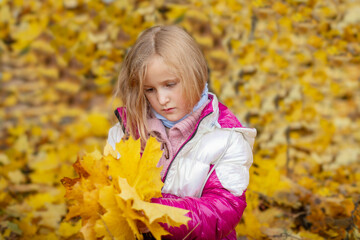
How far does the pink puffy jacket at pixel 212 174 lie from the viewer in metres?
1.14

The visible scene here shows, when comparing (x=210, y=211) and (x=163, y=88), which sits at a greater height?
(x=163, y=88)

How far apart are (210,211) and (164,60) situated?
1.69 feet

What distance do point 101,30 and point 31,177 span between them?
1321 millimetres

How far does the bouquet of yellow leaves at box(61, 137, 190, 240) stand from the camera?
88 cm

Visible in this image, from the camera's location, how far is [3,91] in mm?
3676

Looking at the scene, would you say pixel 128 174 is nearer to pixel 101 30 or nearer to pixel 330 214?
pixel 330 214

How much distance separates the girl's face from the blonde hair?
2 centimetres

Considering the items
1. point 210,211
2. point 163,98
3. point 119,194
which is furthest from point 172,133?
point 119,194

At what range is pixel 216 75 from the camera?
3400 mm

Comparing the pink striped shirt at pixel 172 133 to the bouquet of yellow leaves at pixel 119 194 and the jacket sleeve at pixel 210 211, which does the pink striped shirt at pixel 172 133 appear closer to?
the jacket sleeve at pixel 210 211

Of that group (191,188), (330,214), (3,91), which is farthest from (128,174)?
(3,91)

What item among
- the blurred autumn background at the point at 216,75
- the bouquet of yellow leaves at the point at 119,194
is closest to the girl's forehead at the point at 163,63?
the bouquet of yellow leaves at the point at 119,194

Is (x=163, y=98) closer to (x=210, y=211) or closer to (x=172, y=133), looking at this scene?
(x=172, y=133)

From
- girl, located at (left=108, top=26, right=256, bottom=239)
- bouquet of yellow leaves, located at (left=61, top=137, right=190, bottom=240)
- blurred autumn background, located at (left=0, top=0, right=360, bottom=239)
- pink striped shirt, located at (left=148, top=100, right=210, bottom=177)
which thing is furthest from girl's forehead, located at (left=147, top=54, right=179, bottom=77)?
blurred autumn background, located at (left=0, top=0, right=360, bottom=239)
